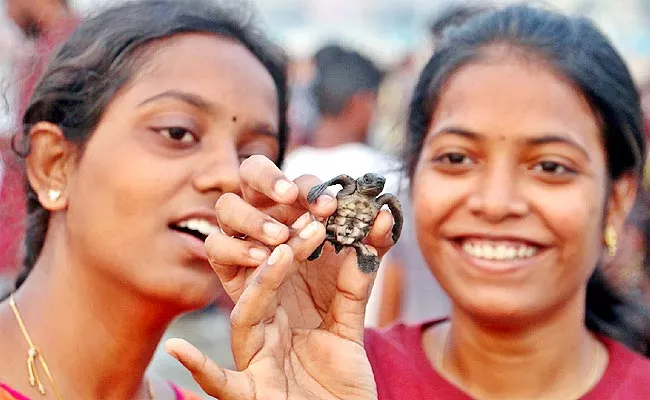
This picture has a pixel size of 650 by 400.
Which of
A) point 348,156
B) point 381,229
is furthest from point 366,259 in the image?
point 348,156

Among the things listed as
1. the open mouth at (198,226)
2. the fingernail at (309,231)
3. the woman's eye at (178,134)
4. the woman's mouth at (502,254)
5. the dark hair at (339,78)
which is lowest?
the dark hair at (339,78)

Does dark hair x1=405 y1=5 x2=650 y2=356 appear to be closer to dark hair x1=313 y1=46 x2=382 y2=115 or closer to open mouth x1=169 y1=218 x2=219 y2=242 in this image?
open mouth x1=169 y1=218 x2=219 y2=242

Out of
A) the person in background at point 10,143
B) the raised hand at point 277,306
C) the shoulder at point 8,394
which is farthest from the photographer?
the person in background at point 10,143

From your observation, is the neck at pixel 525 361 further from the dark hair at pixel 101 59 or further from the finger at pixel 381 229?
the dark hair at pixel 101 59

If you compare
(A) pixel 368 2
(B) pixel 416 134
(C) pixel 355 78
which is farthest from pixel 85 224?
(A) pixel 368 2

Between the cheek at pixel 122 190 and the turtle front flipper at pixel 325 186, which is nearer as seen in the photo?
the turtle front flipper at pixel 325 186

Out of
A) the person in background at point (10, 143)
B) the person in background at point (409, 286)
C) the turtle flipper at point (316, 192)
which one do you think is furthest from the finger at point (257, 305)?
the person in background at point (409, 286)

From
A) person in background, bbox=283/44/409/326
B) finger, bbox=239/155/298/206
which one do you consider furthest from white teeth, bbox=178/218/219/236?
person in background, bbox=283/44/409/326
